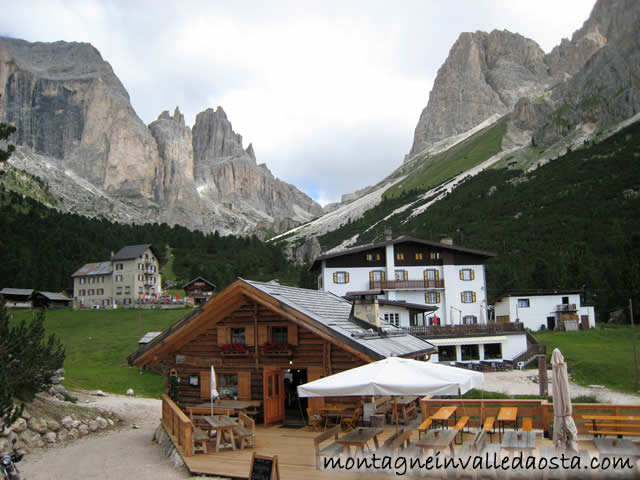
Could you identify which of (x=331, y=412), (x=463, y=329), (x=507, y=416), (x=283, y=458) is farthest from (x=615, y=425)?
(x=463, y=329)

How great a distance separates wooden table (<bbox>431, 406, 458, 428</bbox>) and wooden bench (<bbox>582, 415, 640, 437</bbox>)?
2867 millimetres

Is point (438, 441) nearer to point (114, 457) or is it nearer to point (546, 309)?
point (114, 457)

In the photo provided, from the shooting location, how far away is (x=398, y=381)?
997cm

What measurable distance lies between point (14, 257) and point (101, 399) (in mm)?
68271

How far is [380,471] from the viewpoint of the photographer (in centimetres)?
991

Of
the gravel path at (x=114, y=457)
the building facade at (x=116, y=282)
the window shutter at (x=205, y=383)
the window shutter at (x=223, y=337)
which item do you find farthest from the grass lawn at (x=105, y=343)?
the window shutter at (x=223, y=337)

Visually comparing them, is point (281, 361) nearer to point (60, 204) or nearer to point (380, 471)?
point (380, 471)

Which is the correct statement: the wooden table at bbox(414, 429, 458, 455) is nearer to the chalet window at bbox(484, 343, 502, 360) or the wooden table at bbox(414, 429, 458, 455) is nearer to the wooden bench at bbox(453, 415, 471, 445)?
the wooden bench at bbox(453, 415, 471, 445)

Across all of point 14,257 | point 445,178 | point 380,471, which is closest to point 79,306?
point 14,257

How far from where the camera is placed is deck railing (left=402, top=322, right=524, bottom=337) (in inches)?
1624

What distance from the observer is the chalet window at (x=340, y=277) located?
1966 inches

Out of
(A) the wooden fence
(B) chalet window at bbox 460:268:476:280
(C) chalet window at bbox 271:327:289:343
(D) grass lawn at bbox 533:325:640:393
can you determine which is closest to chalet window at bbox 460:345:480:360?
(D) grass lawn at bbox 533:325:640:393

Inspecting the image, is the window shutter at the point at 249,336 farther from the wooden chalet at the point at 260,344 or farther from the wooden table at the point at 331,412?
the wooden table at the point at 331,412

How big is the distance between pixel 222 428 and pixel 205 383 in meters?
3.83
